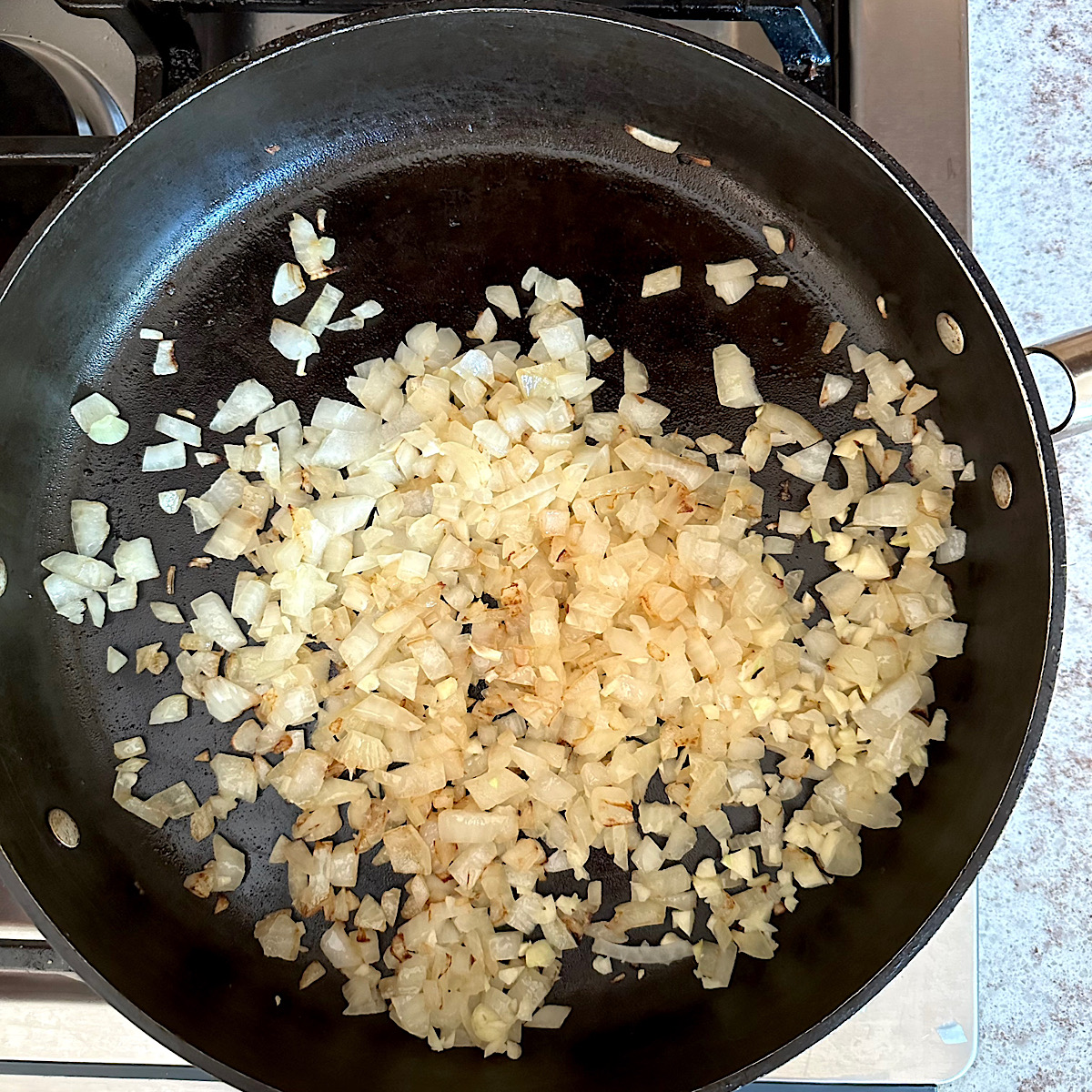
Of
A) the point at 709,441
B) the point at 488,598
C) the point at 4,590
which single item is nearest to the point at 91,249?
the point at 4,590

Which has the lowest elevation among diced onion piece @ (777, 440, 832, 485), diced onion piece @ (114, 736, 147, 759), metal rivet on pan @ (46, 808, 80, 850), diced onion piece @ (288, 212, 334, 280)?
metal rivet on pan @ (46, 808, 80, 850)

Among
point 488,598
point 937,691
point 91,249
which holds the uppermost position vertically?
point 91,249

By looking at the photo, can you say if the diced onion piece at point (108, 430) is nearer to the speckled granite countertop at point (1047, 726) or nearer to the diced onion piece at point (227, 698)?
the diced onion piece at point (227, 698)

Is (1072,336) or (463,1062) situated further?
(463,1062)

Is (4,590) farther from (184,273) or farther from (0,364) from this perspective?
(184,273)

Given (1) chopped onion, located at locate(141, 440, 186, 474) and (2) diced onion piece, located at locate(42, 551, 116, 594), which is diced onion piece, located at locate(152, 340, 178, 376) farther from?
(2) diced onion piece, located at locate(42, 551, 116, 594)

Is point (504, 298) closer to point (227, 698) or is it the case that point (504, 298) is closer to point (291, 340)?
point (291, 340)

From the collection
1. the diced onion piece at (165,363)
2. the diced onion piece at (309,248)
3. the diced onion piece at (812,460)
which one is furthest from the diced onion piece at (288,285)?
the diced onion piece at (812,460)

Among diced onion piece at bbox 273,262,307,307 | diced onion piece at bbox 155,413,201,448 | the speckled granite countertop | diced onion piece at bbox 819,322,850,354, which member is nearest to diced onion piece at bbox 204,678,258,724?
diced onion piece at bbox 155,413,201,448
